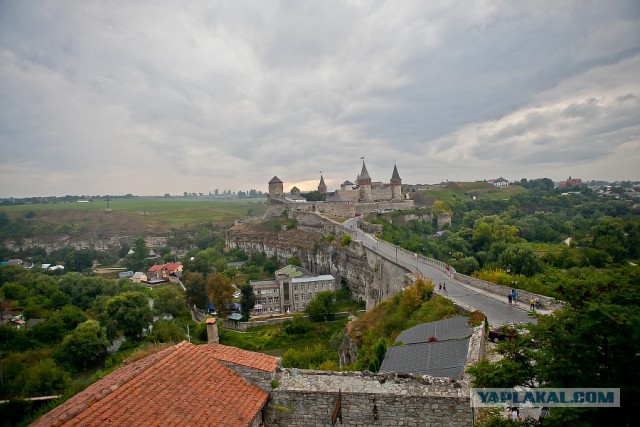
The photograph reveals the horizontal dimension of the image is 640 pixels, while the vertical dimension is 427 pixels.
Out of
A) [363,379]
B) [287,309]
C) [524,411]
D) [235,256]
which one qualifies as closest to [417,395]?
[363,379]

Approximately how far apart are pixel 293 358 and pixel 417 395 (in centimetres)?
2111

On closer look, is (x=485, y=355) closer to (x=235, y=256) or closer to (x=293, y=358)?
(x=293, y=358)

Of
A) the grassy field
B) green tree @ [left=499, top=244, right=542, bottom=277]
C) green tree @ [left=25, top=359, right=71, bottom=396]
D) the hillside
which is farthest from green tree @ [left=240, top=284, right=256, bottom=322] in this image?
the grassy field

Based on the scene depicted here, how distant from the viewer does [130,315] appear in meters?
38.5

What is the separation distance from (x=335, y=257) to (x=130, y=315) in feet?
90.3

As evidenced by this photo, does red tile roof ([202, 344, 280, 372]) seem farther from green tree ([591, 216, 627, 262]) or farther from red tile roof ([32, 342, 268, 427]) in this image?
green tree ([591, 216, 627, 262])

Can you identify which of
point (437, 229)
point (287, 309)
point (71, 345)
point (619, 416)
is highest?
point (619, 416)

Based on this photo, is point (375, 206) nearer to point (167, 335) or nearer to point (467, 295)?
point (167, 335)

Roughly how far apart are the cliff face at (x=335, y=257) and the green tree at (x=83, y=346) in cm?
2772

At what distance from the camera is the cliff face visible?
33781mm

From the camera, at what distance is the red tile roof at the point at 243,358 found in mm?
8234

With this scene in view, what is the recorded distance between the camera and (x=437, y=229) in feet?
237

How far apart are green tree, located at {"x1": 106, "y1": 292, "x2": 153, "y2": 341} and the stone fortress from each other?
3935 cm

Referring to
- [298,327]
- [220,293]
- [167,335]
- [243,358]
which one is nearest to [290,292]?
[220,293]
